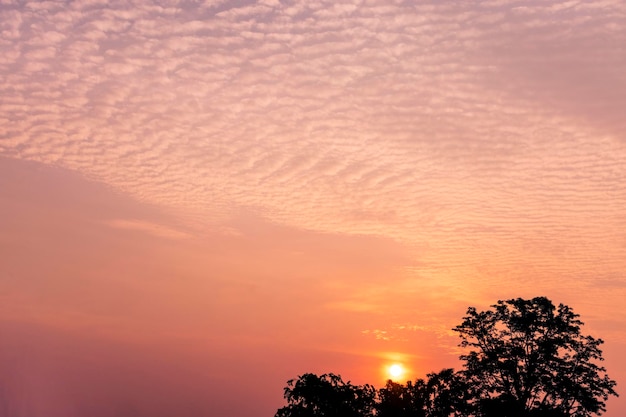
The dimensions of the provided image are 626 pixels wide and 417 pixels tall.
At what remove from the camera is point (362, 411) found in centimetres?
6372

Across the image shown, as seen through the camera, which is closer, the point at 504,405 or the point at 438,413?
the point at 504,405

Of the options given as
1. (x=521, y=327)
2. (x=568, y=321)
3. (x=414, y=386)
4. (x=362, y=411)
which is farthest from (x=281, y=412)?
(x=568, y=321)

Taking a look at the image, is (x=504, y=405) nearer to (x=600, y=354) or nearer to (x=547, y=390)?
(x=547, y=390)

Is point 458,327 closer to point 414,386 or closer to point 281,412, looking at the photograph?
point 414,386

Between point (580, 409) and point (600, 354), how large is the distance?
16.2 feet

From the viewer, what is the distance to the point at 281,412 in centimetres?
6212

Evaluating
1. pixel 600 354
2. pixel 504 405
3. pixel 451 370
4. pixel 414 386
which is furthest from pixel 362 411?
pixel 600 354

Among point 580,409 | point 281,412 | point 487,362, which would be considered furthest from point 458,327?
point 281,412

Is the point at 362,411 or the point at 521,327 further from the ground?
the point at 521,327

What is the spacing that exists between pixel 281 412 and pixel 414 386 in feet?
41.6

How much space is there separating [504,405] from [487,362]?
12.7ft

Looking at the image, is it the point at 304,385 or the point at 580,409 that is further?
the point at 304,385

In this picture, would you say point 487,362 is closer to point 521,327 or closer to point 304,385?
point 521,327

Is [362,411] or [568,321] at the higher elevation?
[568,321]
